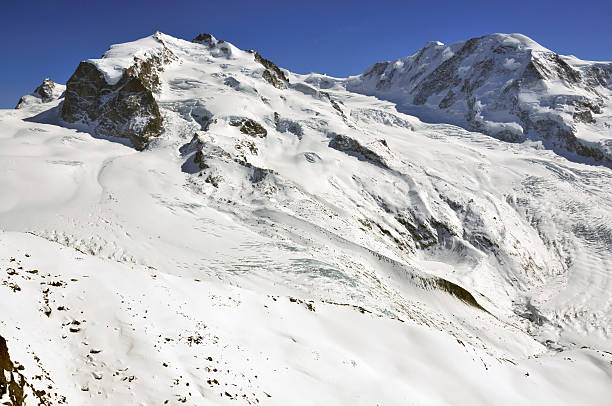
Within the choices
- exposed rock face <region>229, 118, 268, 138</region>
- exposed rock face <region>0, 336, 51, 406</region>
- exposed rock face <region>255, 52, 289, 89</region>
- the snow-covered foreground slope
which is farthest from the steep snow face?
exposed rock face <region>0, 336, 51, 406</region>

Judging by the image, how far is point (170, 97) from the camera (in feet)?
247

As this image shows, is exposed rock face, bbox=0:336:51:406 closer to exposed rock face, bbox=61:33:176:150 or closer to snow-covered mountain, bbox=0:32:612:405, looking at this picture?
snow-covered mountain, bbox=0:32:612:405

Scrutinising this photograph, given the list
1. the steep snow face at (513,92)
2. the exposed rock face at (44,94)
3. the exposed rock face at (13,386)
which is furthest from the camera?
the steep snow face at (513,92)

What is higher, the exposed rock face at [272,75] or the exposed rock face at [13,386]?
the exposed rock face at [272,75]

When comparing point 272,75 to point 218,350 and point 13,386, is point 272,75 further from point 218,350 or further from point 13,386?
point 13,386

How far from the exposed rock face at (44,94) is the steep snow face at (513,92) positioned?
10408cm

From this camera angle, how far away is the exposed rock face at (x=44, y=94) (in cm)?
8710

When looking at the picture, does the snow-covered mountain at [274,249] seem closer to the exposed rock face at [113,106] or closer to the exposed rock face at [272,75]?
the exposed rock face at [113,106]

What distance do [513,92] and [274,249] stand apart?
360 ft

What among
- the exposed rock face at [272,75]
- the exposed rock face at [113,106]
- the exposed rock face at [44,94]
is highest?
the exposed rock face at [272,75]

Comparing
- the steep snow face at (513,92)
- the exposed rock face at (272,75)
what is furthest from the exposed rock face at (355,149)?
the steep snow face at (513,92)

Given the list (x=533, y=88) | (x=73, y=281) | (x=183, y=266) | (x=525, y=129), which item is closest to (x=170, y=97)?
(x=183, y=266)

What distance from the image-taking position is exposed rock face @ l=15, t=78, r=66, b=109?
8710cm

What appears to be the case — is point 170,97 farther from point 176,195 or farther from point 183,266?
point 183,266
